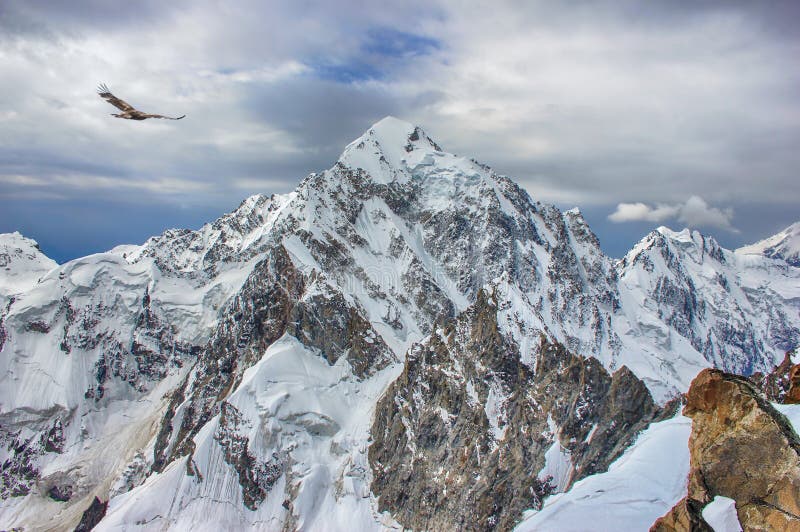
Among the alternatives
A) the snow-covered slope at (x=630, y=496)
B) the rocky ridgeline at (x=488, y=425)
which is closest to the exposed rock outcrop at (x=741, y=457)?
the snow-covered slope at (x=630, y=496)

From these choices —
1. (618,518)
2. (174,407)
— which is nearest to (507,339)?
(618,518)

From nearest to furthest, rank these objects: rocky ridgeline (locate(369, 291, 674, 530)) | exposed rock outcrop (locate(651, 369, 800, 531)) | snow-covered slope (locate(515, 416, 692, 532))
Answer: exposed rock outcrop (locate(651, 369, 800, 531))
snow-covered slope (locate(515, 416, 692, 532))
rocky ridgeline (locate(369, 291, 674, 530))

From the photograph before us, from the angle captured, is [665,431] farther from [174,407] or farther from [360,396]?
[174,407]

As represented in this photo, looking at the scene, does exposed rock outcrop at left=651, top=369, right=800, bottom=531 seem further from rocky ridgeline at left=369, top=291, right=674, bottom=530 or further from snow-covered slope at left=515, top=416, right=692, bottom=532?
rocky ridgeline at left=369, top=291, right=674, bottom=530

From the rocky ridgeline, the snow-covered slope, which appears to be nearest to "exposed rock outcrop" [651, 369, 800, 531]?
the snow-covered slope

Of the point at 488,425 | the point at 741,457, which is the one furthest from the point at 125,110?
the point at 488,425

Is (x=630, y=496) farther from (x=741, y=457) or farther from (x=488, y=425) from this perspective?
(x=488, y=425)
